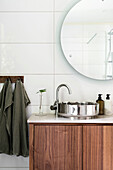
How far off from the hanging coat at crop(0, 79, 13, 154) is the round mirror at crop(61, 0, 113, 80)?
617 millimetres

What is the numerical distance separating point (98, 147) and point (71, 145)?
0.63 ft

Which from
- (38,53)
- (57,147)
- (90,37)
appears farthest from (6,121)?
(90,37)

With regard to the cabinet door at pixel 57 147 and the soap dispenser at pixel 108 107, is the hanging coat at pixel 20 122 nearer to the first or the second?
the cabinet door at pixel 57 147

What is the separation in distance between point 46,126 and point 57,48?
0.74m

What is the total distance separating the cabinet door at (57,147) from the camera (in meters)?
1.68

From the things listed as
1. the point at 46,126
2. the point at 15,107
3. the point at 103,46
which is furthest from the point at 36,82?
the point at 103,46

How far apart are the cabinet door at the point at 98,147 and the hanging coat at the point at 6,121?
68 cm

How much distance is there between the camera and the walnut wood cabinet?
1667 mm

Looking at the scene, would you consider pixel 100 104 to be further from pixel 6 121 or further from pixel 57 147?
pixel 6 121

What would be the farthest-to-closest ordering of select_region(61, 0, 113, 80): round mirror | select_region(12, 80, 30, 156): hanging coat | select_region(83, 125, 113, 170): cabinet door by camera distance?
1. select_region(61, 0, 113, 80): round mirror
2. select_region(12, 80, 30, 156): hanging coat
3. select_region(83, 125, 113, 170): cabinet door

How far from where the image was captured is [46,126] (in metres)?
1.69

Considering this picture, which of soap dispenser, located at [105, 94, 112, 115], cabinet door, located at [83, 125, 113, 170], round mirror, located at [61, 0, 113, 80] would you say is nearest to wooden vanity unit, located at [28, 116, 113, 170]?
cabinet door, located at [83, 125, 113, 170]

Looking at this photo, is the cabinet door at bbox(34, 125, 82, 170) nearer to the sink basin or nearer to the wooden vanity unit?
the wooden vanity unit

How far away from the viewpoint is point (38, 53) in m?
2.09
